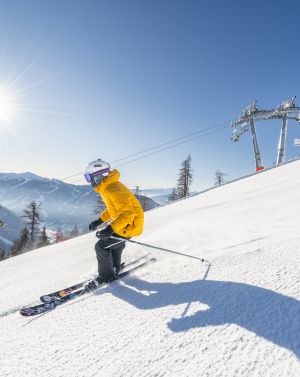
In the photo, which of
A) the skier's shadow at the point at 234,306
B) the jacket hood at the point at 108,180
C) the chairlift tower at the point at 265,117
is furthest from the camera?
the chairlift tower at the point at 265,117

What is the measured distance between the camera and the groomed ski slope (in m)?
1.88

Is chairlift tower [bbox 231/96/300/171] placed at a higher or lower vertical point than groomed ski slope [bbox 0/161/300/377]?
higher

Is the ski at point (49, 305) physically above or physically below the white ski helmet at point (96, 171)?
below

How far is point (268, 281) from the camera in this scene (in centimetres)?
272

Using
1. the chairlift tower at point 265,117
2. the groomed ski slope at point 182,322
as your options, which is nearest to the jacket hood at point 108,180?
the groomed ski slope at point 182,322

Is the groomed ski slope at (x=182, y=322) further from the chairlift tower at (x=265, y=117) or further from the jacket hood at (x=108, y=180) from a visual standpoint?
the chairlift tower at (x=265, y=117)

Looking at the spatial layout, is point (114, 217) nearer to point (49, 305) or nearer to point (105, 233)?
point (105, 233)

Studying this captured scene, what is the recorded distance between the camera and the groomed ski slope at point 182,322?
1.88m

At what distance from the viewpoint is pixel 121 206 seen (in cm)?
424

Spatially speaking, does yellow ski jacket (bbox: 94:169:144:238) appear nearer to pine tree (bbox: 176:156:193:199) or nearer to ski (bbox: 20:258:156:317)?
ski (bbox: 20:258:156:317)

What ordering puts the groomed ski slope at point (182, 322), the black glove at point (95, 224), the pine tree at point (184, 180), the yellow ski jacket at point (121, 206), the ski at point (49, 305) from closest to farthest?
the groomed ski slope at point (182, 322)
the ski at point (49, 305)
the yellow ski jacket at point (121, 206)
the black glove at point (95, 224)
the pine tree at point (184, 180)

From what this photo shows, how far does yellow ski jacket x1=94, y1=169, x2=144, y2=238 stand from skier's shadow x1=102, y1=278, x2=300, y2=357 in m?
1.13

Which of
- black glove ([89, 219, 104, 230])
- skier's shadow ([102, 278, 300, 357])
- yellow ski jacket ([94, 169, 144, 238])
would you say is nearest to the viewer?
skier's shadow ([102, 278, 300, 357])

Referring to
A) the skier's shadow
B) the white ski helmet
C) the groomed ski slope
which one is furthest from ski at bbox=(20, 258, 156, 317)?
the white ski helmet
